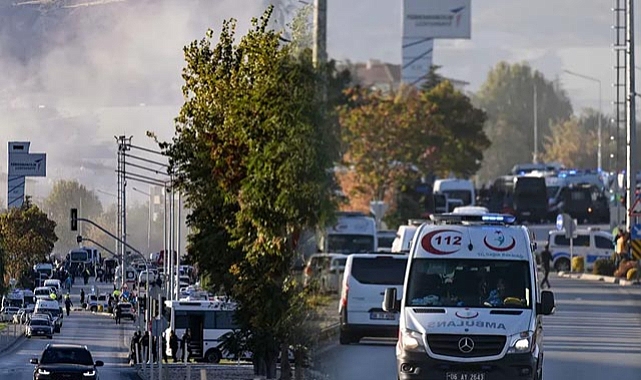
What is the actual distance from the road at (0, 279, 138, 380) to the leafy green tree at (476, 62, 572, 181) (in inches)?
572

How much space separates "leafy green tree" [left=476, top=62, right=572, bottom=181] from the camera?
4003cm

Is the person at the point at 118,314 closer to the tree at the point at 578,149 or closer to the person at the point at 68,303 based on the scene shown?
the person at the point at 68,303

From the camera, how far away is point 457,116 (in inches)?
2704

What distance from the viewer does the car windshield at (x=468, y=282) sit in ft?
66.6

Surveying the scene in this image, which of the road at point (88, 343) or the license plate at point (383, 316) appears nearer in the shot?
the license plate at point (383, 316)

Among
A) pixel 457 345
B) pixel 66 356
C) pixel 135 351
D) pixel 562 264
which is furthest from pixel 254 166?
pixel 562 264

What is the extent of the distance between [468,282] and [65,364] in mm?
23507

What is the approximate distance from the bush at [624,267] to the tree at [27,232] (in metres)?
24.5

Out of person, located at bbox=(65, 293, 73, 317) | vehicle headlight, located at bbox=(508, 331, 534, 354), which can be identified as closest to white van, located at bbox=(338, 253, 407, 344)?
vehicle headlight, located at bbox=(508, 331, 534, 354)

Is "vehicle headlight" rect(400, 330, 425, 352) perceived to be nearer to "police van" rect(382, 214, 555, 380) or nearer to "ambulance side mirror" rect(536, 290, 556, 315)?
"police van" rect(382, 214, 555, 380)

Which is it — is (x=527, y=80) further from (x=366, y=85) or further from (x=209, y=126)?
(x=366, y=85)

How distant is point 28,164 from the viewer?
65375 mm

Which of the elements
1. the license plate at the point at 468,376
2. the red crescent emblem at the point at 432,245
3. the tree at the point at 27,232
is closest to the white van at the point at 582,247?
the tree at the point at 27,232

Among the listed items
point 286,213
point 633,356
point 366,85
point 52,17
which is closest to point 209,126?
point 286,213
